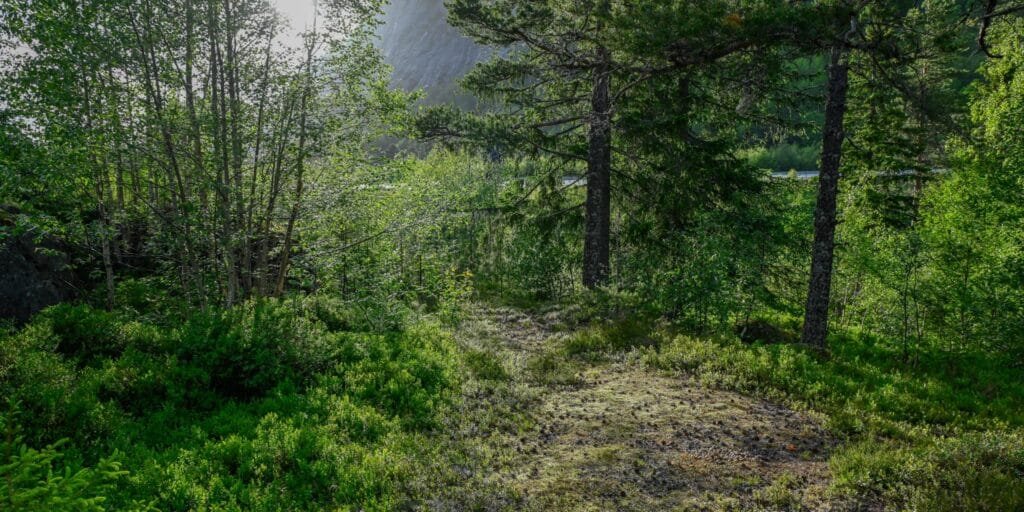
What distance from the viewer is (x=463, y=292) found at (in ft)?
54.9

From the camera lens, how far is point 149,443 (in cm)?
658

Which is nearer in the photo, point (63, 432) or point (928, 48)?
point (63, 432)

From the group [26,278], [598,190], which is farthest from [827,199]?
[26,278]

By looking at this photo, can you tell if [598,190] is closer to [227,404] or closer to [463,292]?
[463,292]

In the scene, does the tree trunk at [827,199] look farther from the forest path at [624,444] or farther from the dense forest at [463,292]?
the forest path at [624,444]

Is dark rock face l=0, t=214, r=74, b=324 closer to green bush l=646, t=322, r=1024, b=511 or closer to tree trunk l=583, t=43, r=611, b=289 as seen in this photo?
green bush l=646, t=322, r=1024, b=511

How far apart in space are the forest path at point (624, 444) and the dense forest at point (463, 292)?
58mm

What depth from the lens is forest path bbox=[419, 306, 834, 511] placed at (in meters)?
6.23

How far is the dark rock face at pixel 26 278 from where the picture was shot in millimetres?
10156

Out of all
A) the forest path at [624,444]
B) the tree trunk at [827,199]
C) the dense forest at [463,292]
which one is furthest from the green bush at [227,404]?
the tree trunk at [827,199]

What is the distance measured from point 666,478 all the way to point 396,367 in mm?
5580

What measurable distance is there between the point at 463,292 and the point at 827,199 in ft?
34.9

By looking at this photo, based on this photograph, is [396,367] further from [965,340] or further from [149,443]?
[965,340]

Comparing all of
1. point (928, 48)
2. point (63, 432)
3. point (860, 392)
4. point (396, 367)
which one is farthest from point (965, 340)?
point (63, 432)
